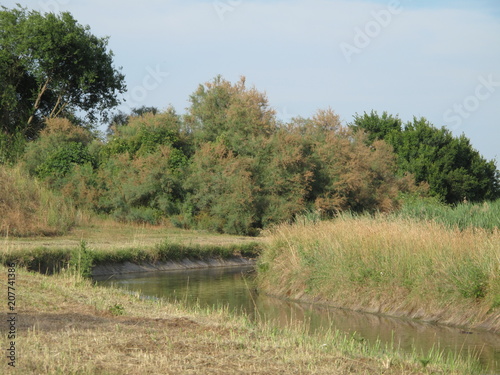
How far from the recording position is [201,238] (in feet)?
107

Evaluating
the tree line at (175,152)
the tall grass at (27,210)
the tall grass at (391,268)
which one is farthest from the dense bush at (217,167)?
the tall grass at (391,268)

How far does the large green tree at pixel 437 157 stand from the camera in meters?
62.5

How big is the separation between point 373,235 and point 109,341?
1071 cm

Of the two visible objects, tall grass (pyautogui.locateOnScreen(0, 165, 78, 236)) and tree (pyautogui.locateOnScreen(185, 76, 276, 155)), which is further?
tree (pyautogui.locateOnScreen(185, 76, 276, 155))

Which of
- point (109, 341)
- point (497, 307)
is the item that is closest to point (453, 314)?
point (497, 307)

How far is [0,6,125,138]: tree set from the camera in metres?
47.1

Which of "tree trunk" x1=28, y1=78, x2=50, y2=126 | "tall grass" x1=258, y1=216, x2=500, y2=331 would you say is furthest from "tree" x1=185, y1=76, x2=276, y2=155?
"tall grass" x1=258, y1=216, x2=500, y2=331

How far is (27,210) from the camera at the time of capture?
2933cm

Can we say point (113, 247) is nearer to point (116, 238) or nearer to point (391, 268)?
point (116, 238)

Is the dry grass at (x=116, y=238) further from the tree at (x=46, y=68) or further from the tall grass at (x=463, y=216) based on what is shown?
the tree at (x=46, y=68)

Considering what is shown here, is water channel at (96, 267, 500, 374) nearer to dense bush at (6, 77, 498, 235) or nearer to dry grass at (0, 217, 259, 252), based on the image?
dry grass at (0, 217, 259, 252)

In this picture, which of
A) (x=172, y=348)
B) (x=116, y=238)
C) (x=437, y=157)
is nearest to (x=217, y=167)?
(x=116, y=238)

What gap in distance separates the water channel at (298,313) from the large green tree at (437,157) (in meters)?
39.4

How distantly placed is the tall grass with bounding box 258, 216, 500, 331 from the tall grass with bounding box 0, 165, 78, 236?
11.1 m
